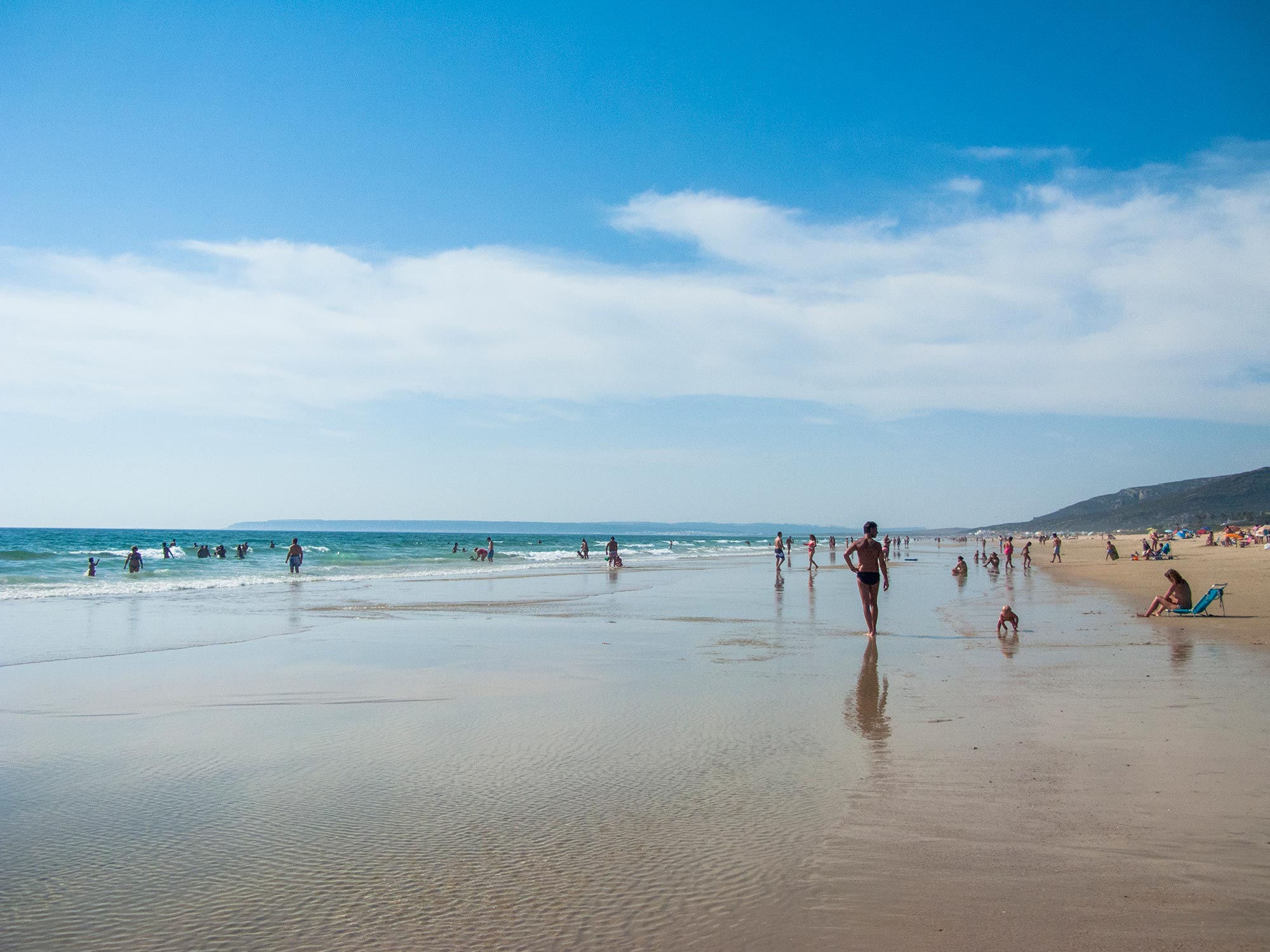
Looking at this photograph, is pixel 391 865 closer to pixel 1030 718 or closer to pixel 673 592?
pixel 1030 718

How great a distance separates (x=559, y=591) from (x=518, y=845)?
21442 mm

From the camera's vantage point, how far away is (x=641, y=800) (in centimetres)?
510

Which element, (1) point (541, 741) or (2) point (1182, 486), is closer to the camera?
(1) point (541, 741)

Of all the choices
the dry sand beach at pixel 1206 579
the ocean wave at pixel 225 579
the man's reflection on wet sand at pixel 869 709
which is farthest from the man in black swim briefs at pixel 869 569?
the ocean wave at pixel 225 579

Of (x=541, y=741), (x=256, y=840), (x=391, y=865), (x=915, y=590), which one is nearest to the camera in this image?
(x=391, y=865)

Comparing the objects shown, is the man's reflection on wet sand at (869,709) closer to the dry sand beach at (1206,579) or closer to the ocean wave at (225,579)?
the dry sand beach at (1206,579)

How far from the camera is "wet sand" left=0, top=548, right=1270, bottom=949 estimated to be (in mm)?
3531

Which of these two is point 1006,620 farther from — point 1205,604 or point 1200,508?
point 1200,508

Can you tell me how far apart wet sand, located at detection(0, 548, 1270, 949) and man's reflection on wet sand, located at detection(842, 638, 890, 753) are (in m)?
0.05

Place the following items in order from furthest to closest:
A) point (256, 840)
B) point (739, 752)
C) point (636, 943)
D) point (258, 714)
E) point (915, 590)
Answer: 1. point (915, 590)
2. point (258, 714)
3. point (739, 752)
4. point (256, 840)
5. point (636, 943)

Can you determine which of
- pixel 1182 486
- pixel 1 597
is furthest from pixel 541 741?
pixel 1182 486

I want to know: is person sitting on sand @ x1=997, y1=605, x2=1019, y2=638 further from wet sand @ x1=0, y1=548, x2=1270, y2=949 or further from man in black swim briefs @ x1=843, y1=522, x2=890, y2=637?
man in black swim briefs @ x1=843, y1=522, x2=890, y2=637

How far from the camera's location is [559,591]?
84.2 ft

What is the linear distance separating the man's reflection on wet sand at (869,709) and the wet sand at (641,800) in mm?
53
